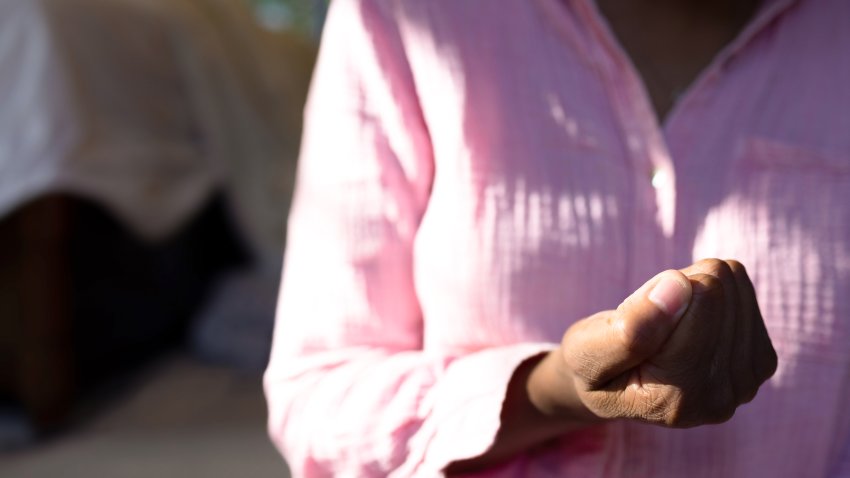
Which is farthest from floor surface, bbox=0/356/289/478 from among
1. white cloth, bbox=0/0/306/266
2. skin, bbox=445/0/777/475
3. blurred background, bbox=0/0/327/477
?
skin, bbox=445/0/777/475

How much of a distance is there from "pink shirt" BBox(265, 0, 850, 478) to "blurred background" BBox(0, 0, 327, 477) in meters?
0.90

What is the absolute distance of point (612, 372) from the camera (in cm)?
38

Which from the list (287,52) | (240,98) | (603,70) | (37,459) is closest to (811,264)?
(603,70)

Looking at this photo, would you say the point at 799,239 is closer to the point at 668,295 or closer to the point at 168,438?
the point at 668,295

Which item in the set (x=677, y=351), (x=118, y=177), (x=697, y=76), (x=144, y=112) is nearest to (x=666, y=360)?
(x=677, y=351)

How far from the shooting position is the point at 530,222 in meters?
0.49

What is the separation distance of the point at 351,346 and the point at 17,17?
1138mm

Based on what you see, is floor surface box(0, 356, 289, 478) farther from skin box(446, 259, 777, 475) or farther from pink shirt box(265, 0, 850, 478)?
skin box(446, 259, 777, 475)

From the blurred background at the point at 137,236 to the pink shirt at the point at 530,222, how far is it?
2.96 feet

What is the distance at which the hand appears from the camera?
35 centimetres

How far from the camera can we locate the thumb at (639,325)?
1.14 ft

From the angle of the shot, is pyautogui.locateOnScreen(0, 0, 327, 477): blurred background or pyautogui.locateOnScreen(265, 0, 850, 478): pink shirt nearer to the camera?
pyautogui.locateOnScreen(265, 0, 850, 478): pink shirt

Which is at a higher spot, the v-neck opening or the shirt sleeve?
the v-neck opening

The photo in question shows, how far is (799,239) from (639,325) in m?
0.19
